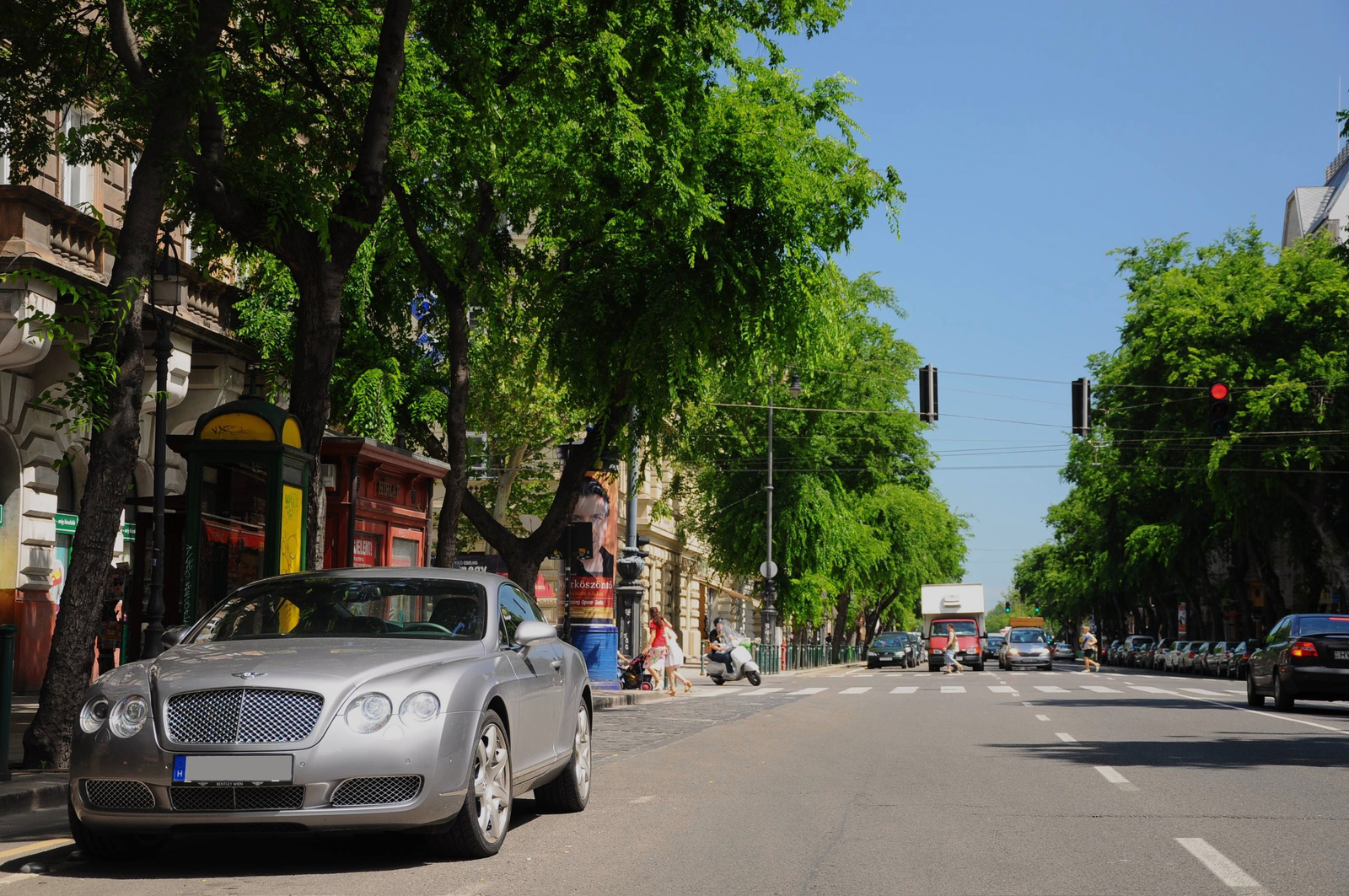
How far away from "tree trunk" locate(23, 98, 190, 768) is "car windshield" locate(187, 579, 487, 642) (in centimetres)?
313

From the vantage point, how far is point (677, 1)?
46.8 feet

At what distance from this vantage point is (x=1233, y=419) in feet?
145

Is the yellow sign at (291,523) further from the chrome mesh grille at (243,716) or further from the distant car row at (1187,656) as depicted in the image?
the distant car row at (1187,656)

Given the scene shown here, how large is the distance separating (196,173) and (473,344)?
58.2 ft

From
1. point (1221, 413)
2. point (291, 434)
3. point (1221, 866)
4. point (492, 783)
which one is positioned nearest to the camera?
point (1221, 866)

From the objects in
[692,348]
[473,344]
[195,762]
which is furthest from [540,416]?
[195,762]

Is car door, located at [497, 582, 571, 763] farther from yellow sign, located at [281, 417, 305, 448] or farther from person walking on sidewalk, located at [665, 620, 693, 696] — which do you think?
person walking on sidewalk, located at [665, 620, 693, 696]

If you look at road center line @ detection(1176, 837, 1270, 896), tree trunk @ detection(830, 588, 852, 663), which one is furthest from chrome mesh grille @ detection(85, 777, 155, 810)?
tree trunk @ detection(830, 588, 852, 663)

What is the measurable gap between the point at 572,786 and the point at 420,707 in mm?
2764

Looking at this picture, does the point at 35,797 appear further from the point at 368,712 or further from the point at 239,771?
the point at 368,712

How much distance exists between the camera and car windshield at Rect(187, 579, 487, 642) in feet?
28.1

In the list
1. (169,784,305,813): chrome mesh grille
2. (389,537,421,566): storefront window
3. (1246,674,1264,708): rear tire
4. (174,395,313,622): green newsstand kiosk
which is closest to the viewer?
(169,784,305,813): chrome mesh grille

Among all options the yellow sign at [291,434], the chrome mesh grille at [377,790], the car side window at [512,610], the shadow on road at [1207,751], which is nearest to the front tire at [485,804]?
the chrome mesh grille at [377,790]

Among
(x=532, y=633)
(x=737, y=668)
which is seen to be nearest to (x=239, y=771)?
(x=532, y=633)
